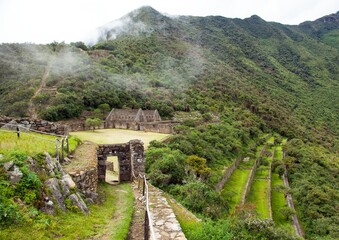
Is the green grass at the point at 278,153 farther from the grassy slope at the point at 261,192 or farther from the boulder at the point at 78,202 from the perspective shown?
the boulder at the point at 78,202

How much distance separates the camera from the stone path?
22.9ft

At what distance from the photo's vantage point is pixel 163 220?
26.3 ft

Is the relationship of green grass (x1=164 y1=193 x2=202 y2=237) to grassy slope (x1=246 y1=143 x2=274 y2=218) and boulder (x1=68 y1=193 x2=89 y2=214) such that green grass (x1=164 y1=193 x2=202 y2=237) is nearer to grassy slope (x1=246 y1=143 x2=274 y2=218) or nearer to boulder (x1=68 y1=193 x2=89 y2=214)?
boulder (x1=68 y1=193 x2=89 y2=214)

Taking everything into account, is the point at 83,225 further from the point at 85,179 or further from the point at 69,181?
the point at 85,179

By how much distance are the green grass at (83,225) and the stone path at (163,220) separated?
93 cm

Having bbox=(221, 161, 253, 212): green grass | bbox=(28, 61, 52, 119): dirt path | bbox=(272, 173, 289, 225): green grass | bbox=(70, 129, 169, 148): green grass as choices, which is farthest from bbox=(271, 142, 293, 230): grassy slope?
bbox=(28, 61, 52, 119): dirt path

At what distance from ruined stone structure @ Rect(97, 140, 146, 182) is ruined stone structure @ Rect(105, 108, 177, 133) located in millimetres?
28511

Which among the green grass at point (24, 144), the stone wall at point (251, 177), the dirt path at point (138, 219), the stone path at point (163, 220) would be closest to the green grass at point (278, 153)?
the stone wall at point (251, 177)

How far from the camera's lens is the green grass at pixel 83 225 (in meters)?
Answer: 6.80

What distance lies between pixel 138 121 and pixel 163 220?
4549 centimetres

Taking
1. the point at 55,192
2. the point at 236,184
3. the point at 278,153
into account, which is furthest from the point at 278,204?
the point at 55,192

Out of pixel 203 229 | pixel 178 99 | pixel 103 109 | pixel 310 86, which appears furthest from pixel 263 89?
pixel 203 229

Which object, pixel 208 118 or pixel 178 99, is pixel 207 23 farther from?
pixel 208 118

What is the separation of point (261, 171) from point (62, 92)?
3782 centimetres
